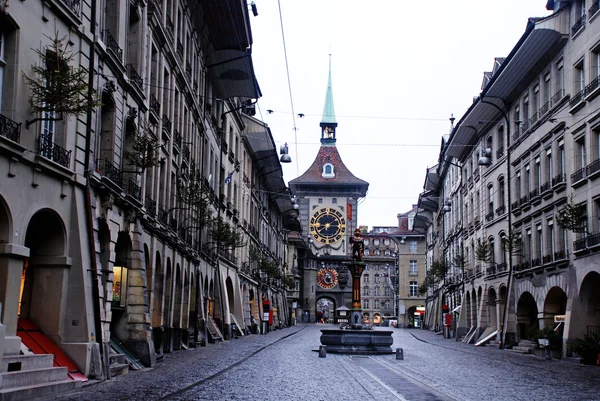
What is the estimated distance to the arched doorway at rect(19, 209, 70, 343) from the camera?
18484mm

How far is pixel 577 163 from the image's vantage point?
34.6 metres

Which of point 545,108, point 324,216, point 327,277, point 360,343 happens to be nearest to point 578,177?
point 545,108

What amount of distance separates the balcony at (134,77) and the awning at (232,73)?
18.7m

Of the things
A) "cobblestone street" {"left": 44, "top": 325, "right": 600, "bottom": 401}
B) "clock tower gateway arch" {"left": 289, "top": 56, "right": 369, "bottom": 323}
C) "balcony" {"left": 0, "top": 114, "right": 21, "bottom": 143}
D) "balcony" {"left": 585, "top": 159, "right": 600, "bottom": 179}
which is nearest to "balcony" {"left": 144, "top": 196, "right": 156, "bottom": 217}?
"cobblestone street" {"left": 44, "top": 325, "right": 600, "bottom": 401}

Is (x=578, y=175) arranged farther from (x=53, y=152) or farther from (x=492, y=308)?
(x=53, y=152)

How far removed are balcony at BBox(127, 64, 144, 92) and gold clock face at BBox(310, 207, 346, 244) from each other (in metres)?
113

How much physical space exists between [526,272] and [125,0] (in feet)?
85.6

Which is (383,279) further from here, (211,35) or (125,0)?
(125,0)

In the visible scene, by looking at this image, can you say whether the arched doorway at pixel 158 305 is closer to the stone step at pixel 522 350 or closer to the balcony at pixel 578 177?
the balcony at pixel 578 177

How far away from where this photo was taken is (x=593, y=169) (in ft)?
106

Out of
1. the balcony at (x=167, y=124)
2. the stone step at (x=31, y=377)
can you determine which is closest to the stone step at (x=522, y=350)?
the balcony at (x=167, y=124)

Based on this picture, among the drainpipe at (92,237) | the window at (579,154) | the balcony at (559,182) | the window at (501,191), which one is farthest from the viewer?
the window at (501,191)

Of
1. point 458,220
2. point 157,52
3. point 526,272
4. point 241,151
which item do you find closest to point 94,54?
point 157,52

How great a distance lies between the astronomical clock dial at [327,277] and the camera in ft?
474
